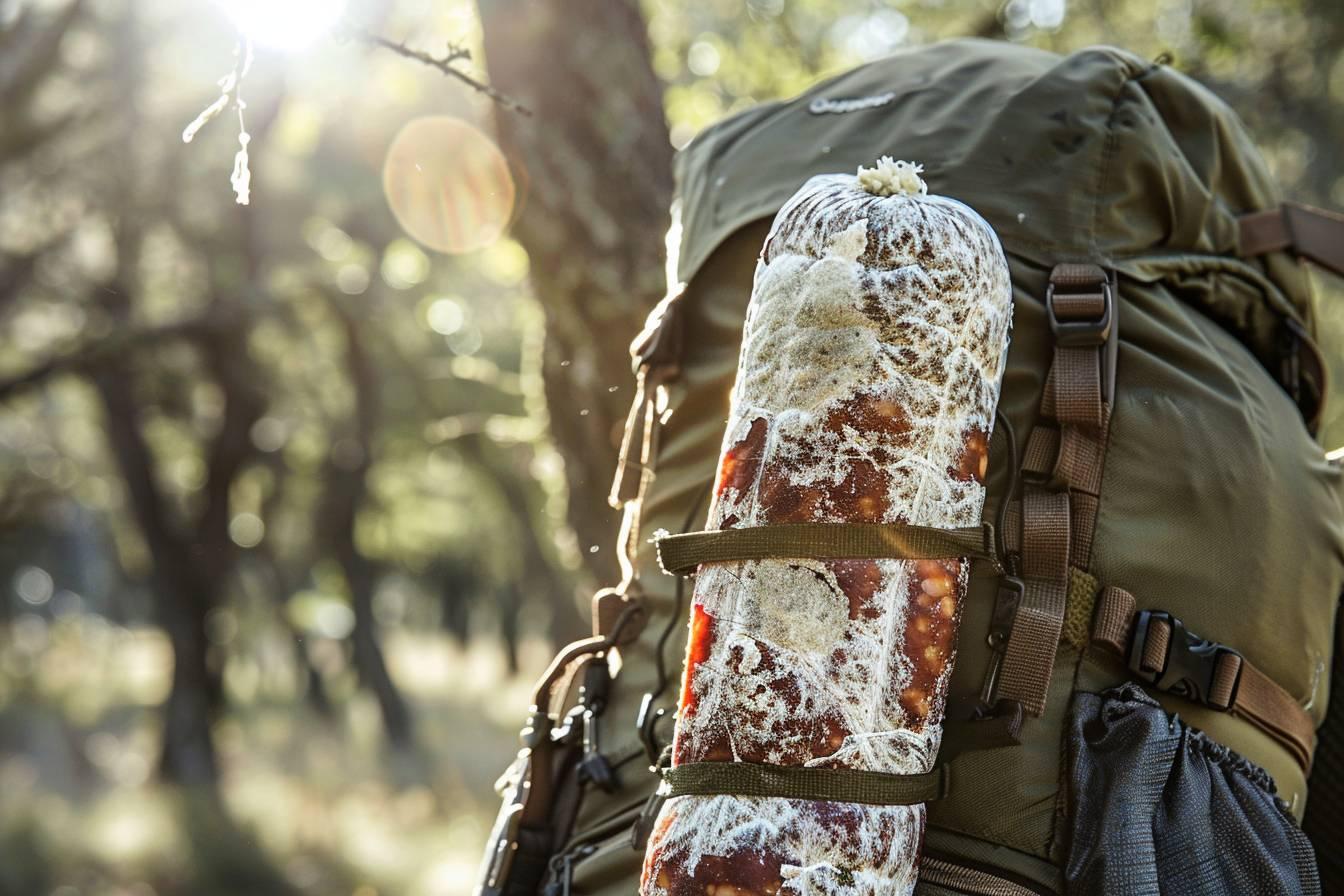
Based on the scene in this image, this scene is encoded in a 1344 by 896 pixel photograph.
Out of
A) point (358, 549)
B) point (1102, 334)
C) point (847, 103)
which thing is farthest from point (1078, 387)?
point (358, 549)

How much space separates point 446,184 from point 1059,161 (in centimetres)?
736

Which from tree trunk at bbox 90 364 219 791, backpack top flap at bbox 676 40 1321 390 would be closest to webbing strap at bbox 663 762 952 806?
backpack top flap at bbox 676 40 1321 390

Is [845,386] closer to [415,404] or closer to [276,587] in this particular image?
[415,404]

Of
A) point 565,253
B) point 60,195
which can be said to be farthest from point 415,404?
point 565,253

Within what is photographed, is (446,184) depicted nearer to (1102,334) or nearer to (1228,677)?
(1102,334)

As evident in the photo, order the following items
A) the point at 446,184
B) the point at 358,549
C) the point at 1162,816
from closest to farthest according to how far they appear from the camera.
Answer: the point at 1162,816
the point at 446,184
the point at 358,549

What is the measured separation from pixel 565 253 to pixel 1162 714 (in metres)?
2.05

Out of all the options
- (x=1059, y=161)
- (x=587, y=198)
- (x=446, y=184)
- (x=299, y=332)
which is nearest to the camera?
(x=1059, y=161)

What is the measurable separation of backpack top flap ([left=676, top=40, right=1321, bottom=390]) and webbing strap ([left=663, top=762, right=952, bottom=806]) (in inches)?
32.8

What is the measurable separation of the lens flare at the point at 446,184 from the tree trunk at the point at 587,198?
0.16m

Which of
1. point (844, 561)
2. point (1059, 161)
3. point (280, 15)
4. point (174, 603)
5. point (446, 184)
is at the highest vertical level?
point (446, 184)

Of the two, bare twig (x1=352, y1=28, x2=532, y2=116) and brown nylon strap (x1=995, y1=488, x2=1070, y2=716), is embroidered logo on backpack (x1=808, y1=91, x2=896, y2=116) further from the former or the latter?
brown nylon strap (x1=995, y1=488, x2=1070, y2=716)

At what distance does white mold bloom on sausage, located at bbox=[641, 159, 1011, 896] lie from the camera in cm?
163

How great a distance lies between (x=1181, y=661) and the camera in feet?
6.04
